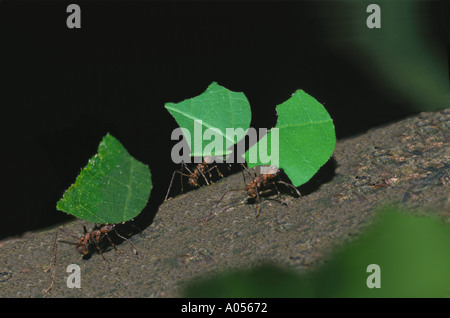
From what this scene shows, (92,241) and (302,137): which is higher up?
(302,137)

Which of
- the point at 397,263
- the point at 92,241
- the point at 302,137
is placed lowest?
the point at 92,241

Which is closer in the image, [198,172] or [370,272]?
[370,272]

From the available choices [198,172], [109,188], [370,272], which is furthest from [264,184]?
[370,272]

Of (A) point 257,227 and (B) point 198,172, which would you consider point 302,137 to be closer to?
(A) point 257,227

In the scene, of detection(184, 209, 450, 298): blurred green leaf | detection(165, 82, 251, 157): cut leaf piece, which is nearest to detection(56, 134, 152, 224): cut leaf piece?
detection(165, 82, 251, 157): cut leaf piece

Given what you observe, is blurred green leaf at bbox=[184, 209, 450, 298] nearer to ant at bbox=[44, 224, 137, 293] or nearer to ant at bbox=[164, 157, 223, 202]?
ant at bbox=[44, 224, 137, 293]

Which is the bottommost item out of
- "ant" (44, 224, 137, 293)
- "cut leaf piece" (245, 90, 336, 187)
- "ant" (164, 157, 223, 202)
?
"ant" (44, 224, 137, 293)
